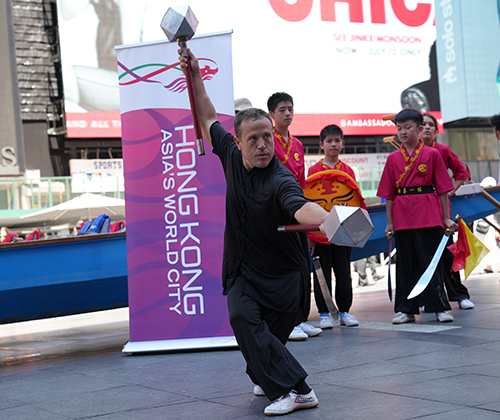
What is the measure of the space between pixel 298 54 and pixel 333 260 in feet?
70.3

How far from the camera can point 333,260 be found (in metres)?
5.33

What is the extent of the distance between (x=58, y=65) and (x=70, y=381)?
2045cm

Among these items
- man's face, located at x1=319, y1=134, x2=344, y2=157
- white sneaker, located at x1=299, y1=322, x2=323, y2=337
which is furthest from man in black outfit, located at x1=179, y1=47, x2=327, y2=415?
man's face, located at x1=319, y1=134, x2=344, y2=157

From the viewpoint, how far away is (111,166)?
72.8ft

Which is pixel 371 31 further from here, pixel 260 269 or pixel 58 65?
pixel 260 269

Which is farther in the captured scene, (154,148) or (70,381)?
(154,148)

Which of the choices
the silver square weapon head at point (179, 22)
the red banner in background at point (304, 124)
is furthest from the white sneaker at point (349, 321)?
the red banner in background at point (304, 124)

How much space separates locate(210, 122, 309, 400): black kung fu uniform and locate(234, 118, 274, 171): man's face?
7 centimetres

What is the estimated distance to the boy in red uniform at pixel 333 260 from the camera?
5184 millimetres

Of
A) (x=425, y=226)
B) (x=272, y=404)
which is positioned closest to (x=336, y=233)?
(x=272, y=404)

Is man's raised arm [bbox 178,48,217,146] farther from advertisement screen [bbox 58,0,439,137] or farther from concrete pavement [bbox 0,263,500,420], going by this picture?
advertisement screen [bbox 58,0,439,137]

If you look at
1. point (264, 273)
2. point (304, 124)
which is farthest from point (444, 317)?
point (304, 124)

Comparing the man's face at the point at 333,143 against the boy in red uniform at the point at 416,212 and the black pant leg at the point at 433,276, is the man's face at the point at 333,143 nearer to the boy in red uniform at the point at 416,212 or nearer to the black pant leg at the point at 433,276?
the boy in red uniform at the point at 416,212

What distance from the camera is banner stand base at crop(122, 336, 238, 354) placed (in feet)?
14.5
